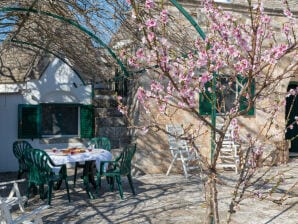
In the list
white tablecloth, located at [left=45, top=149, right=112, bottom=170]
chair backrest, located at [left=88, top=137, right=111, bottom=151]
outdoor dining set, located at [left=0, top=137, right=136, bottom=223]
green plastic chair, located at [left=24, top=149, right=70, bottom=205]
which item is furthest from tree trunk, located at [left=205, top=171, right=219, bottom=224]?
chair backrest, located at [left=88, top=137, right=111, bottom=151]

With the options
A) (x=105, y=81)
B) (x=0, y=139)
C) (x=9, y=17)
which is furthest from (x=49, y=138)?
(x=9, y=17)

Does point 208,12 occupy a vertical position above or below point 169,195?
above

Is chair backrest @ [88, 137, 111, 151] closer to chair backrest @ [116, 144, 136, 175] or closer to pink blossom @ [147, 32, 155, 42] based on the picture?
chair backrest @ [116, 144, 136, 175]

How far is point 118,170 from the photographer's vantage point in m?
7.25

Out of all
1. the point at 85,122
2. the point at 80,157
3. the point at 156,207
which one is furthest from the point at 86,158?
the point at 85,122

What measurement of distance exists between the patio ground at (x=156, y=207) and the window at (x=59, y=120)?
3.24m

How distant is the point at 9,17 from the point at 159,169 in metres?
4.54

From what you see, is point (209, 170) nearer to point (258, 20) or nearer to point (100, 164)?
point (258, 20)

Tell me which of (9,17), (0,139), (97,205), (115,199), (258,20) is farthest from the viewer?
(0,139)

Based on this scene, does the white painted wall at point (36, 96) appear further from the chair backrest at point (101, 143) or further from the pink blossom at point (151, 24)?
the pink blossom at point (151, 24)

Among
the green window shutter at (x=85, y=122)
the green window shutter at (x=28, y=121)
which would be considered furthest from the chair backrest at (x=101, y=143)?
the green window shutter at (x=28, y=121)

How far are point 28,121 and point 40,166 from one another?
4.74 metres

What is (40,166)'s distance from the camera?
670cm

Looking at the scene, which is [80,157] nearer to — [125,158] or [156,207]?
[125,158]
